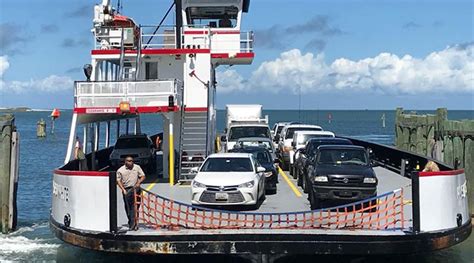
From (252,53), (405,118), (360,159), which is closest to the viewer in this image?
(360,159)

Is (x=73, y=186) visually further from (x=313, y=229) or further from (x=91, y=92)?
(x=91, y=92)

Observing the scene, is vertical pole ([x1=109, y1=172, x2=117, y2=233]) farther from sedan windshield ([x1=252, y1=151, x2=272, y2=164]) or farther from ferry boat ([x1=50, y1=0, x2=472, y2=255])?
sedan windshield ([x1=252, y1=151, x2=272, y2=164])

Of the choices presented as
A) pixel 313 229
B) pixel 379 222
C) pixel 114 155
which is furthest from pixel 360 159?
pixel 114 155

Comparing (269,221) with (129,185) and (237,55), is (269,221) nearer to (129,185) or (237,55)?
(129,185)

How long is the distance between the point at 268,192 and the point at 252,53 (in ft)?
22.5

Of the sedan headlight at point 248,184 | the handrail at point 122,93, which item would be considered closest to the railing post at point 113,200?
the sedan headlight at point 248,184

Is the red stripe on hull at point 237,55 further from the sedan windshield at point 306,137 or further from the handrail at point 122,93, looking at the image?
the handrail at point 122,93

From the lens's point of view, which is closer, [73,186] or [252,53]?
[73,186]

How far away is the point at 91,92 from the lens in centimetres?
1905

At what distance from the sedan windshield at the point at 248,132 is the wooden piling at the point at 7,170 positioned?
8.90 m

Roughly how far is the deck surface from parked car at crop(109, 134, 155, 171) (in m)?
4.74

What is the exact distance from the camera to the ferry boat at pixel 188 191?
11.9m

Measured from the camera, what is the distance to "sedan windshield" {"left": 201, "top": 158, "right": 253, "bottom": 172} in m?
15.7

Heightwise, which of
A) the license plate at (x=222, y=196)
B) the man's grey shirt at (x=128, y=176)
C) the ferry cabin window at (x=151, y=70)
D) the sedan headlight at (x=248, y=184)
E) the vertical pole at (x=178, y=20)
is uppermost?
the vertical pole at (x=178, y=20)
